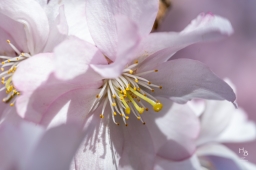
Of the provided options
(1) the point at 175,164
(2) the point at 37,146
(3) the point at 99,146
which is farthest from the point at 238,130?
(2) the point at 37,146

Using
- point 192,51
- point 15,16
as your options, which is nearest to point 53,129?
point 15,16

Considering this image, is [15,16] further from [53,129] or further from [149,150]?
[149,150]

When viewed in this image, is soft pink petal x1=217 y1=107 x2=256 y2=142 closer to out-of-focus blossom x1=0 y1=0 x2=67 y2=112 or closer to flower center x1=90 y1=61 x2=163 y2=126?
flower center x1=90 y1=61 x2=163 y2=126

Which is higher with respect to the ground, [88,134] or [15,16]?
[15,16]

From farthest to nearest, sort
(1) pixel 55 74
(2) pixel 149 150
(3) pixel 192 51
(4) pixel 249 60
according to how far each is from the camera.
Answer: (4) pixel 249 60, (3) pixel 192 51, (2) pixel 149 150, (1) pixel 55 74

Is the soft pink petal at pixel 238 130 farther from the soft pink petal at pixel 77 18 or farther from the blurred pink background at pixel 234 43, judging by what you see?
the blurred pink background at pixel 234 43

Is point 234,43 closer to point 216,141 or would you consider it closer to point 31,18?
point 216,141

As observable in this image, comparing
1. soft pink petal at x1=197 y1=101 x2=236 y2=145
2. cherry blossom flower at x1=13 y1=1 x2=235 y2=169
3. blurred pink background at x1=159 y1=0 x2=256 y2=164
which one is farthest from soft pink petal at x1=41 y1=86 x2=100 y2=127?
blurred pink background at x1=159 y1=0 x2=256 y2=164
